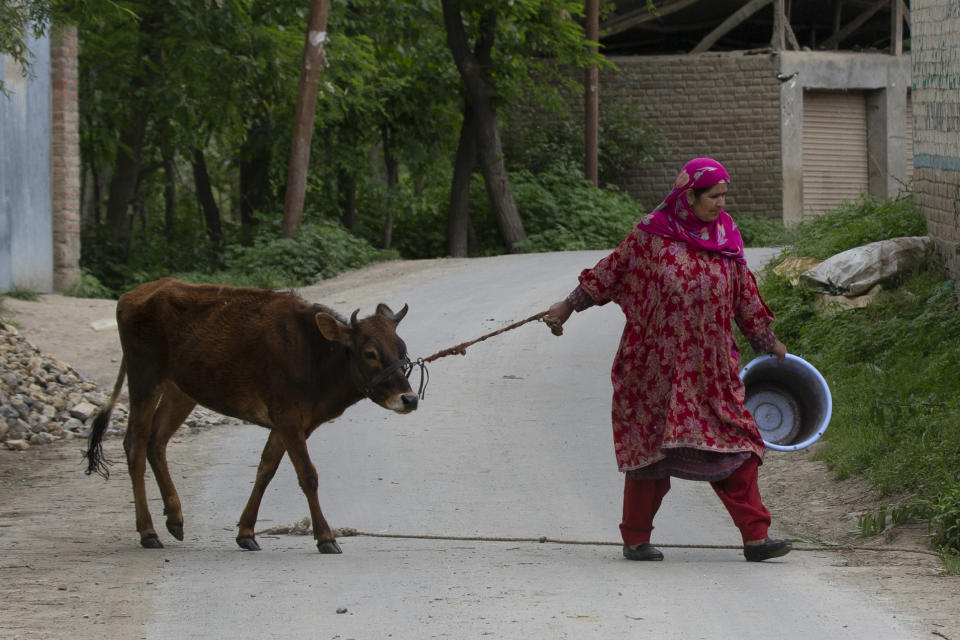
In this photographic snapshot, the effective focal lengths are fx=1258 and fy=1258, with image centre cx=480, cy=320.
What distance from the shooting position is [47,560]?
6.21 metres

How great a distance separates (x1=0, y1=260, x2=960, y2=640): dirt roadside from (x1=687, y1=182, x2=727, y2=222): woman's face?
1.78m

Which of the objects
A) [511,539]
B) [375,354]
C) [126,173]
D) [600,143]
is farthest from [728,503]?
[600,143]

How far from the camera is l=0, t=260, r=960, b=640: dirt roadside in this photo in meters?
5.21

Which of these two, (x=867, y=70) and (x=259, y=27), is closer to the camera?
(x=259, y=27)

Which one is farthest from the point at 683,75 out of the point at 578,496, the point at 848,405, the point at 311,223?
the point at 578,496

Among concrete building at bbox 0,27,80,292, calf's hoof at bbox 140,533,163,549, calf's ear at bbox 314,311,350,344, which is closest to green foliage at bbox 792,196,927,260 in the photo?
calf's ear at bbox 314,311,350,344

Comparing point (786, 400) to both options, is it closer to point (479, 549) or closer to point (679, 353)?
point (679, 353)

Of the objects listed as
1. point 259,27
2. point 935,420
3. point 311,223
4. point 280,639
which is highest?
point 259,27

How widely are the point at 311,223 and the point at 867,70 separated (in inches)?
507

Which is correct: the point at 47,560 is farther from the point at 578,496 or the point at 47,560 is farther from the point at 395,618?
the point at 578,496

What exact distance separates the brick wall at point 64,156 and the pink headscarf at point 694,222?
42.5 feet

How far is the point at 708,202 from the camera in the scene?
19.5 feet

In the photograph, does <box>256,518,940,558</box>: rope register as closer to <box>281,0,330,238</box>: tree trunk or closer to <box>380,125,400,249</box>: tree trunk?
<box>281,0,330,238</box>: tree trunk

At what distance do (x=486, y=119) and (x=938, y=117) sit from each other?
14.3 m
